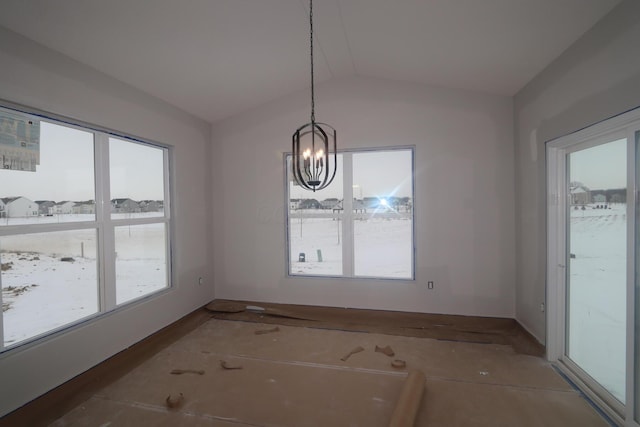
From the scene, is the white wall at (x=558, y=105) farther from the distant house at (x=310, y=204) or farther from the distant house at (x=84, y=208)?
the distant house at (x=84, y=208)

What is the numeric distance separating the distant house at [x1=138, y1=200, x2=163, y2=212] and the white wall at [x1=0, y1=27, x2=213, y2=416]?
19cm

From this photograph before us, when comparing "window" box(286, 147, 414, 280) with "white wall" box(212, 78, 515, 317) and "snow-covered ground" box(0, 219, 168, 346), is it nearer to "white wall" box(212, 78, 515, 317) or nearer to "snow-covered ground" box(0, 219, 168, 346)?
"white wall" box(212, 78, 515, 317)

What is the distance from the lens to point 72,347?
2.74m

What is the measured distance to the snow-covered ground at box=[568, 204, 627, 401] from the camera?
223 cm

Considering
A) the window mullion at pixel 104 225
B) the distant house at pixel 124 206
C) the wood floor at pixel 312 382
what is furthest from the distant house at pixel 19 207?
the wood floor at pixel 312 382

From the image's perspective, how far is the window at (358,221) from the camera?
4.26 m

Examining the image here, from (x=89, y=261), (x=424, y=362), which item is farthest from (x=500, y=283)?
(x=89, y=261)

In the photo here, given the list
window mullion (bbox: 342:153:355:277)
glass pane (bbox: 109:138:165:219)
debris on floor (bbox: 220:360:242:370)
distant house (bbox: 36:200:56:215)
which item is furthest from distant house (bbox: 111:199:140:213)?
window mullion (bbox: 342:153:355:277)

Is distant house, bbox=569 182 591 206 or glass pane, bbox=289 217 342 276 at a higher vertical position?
distant house, bbox=569 182 591 206

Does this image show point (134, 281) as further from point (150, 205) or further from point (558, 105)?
point (558, 105)

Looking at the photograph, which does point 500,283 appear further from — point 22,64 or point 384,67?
point 22,64

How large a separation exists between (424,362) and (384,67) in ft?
10.7

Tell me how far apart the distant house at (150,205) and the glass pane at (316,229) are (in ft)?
5.53

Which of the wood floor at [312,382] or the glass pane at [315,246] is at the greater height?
the glass pane at [315,246]
